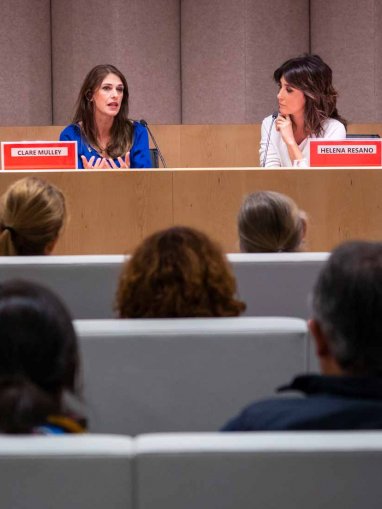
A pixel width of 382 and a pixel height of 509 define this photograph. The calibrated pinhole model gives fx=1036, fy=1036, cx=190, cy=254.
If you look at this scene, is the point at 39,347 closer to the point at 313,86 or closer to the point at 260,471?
the point at 260,471

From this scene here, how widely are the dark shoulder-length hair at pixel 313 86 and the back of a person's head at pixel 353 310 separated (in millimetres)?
3871

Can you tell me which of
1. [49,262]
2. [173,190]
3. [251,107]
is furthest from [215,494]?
[251,107]

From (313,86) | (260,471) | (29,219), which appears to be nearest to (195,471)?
(260,471)

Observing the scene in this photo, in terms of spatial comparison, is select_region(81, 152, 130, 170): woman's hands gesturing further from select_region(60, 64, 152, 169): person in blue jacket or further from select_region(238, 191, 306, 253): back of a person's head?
select_region(238, 191, 306, 253): back of a person's head

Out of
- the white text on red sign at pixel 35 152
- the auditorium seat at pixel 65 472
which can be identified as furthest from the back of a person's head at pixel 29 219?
the auditorium seat at pixel 65 472

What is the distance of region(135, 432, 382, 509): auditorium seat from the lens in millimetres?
1165

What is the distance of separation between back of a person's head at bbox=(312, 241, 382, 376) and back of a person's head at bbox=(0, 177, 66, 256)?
1705 mm

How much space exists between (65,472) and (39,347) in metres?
0.27

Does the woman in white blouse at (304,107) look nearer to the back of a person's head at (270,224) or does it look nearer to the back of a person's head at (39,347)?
the back of a person's head at (270,224)

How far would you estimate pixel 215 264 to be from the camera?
2250mm

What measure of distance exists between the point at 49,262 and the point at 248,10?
232 inches

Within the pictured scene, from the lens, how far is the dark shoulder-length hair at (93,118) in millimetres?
5359

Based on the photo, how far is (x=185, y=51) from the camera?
8.51m

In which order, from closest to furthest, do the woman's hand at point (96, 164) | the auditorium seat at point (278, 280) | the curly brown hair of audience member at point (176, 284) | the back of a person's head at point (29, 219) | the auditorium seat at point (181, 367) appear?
the auditorium seat at point (181, 367) → the curly brown hair of audience member at point (176, 284) → the auditorium seat at point (278, 280) → the back of a person's head at point (29, 219) → the woman's hand at point (96, 164)
